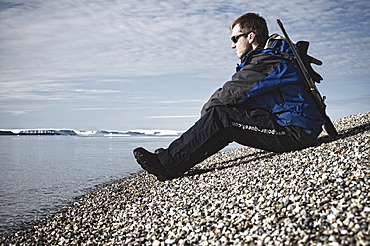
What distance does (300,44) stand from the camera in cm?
746

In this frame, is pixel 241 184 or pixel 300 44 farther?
pixel 300 44

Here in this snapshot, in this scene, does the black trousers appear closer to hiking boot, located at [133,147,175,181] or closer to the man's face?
hiking boot, located at [133,147,175,181]

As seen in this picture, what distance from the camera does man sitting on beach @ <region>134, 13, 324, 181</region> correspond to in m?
6.86

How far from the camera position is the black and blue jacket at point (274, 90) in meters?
6.81

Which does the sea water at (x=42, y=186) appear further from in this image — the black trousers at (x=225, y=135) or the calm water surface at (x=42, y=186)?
the black trousers at (x=225, y=135)

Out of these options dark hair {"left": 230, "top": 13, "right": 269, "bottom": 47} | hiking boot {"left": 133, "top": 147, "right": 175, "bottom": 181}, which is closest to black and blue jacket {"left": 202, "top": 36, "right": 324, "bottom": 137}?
dark hair {"left": 230, "top": 13, "right": 269, "bottom": 47}

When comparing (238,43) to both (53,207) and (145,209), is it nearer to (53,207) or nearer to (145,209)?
(145,209)

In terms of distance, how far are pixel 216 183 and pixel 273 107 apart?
1906mm

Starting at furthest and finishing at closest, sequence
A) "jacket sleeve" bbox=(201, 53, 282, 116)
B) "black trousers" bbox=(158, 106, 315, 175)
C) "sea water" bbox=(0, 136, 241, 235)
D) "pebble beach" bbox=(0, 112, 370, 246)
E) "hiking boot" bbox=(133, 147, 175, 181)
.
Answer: "sea water" bbox=(0, 136, 241, 235)
"hiking boot" bbox=(133, 147, 175, 181)
"black trousers" bbox=(158, 106, 315, 175)
"jacket sleeve" bbox=(201, 53, 282, 116)
"pebble beach" bbox=(0, 112, 370, 246)

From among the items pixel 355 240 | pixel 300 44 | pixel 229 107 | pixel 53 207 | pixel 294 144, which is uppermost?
pixel 300 44

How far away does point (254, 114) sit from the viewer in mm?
7137

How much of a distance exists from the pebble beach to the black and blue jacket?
745 millimetres

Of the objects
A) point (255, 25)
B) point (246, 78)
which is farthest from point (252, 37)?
point (246, 78)

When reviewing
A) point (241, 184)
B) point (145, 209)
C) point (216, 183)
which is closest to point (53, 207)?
point (145, 209)
